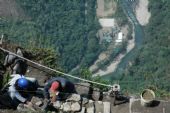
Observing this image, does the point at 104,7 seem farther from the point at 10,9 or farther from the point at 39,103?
the point at 39,103

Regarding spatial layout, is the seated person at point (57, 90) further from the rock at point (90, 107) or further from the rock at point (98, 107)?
the rock at point (98, 107)

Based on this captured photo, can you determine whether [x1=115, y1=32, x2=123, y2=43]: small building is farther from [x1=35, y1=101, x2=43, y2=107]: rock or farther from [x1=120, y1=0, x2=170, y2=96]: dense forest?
[x1=35, y1=101, x2=43, y2=107]: rock

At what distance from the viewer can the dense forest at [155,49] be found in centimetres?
7935

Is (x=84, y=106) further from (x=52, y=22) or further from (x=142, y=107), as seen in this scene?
(x=52, y=22)

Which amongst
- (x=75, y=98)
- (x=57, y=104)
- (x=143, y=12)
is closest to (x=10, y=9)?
(x=143, y=12)

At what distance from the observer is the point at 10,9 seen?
93.2m

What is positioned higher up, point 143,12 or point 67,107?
point 143,12

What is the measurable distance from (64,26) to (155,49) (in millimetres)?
20176

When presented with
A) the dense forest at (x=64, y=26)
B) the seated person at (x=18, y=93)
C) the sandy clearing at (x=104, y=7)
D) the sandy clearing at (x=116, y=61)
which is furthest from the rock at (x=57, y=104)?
the sandy clearing at (x=104, y=7)

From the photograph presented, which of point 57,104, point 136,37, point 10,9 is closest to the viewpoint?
point 57,104

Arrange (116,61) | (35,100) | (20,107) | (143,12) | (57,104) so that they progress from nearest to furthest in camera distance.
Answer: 1. (20,107)
2. (35,100)
3. (57,104)
4. (116,61)
5. (143,12)

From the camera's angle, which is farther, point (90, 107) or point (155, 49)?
point (155, 49)

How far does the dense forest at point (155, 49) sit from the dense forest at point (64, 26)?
29.5 ft

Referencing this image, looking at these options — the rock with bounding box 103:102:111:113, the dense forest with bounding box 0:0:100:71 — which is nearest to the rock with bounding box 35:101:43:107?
the rock with bounding box 103:102:111:113
